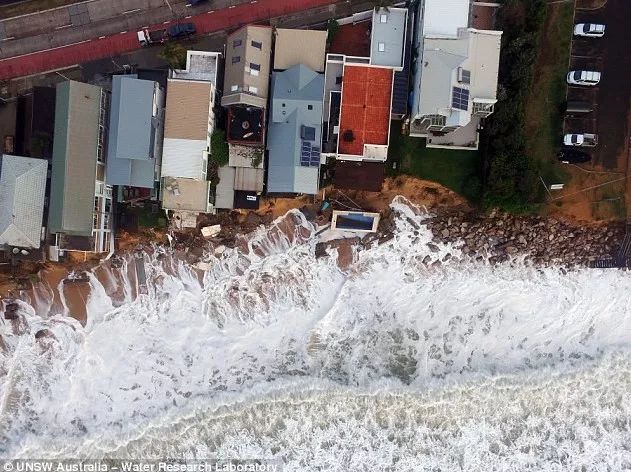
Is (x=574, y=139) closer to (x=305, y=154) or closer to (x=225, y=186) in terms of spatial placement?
(x=305, y=154)

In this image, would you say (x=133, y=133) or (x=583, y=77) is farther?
(x=583, y=77)

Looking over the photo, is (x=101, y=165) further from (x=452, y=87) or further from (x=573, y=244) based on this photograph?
(x=573, y=244)

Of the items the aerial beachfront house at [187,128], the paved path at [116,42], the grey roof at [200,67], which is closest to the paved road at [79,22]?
the paved path at [116,42]

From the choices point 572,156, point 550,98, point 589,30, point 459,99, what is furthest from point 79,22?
point 572,156

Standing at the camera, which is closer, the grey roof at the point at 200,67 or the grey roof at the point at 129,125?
the grey roof at the point at 129,125

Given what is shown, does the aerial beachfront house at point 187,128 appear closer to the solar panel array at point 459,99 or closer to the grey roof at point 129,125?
the grey roof at point 129,125

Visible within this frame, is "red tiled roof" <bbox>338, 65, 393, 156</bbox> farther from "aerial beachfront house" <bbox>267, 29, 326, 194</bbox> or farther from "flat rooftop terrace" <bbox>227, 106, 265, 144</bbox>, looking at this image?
"flat rooftop terrace" <bbox>227, 106, 265, 144</bbox>
